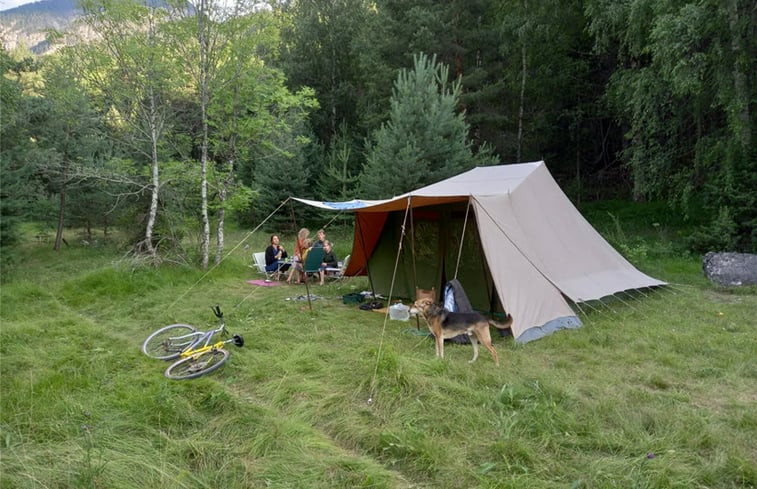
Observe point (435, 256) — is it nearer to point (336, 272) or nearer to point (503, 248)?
point (503, 248)

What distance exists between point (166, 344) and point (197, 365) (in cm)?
63

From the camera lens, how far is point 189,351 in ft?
14.4

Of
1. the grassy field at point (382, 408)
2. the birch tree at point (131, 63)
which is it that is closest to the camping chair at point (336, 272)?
the grassy field at point (382, 408)

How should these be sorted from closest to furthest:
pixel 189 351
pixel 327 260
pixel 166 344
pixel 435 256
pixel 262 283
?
pixel 189 351 → pixel 166 344 → pixel 435 256 → pixel 262 283 → pixel 327 260

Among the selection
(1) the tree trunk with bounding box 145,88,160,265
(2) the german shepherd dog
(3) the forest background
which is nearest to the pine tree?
(3) the forest background

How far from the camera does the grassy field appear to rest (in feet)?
8.34

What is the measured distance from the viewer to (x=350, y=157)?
15289 mm

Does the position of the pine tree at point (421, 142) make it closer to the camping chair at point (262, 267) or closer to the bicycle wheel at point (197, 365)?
the camping chair at point (262, 267)

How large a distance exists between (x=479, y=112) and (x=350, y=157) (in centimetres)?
409

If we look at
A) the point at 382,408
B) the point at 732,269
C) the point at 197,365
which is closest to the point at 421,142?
the point at 732,269

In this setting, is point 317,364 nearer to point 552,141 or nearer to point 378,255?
point 378,255

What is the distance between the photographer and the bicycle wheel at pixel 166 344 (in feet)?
15.1

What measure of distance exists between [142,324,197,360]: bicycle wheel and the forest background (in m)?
4.03

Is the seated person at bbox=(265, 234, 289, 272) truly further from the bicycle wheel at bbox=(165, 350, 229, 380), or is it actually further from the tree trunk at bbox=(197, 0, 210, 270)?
the bicycle wheel at bbox=(165, 350, 229, 380)
